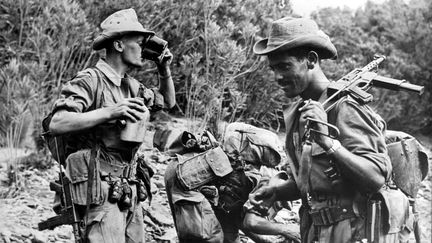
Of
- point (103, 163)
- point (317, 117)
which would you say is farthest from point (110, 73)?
point (317, 117)

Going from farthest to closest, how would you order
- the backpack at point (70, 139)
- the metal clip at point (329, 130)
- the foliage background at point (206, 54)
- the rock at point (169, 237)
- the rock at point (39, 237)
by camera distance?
the foliage background at point (206, 54), the rock at point (169, 237), the rock at point (39, 237), the backpack at point (70, 139), the metal clip at point (329, 130)

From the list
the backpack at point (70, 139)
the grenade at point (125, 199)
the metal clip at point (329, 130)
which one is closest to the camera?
the metal clip at point (329, 130)

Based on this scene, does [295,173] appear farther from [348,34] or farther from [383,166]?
[348,34]

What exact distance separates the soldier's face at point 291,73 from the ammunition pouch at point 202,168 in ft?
5.20

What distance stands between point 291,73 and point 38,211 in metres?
4.55

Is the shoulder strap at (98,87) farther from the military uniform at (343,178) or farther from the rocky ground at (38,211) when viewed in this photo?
the rocky ground at (38,211)

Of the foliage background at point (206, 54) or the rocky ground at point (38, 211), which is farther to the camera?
the foliage background at point (206, 54)

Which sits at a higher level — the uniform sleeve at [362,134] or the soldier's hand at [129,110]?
the soldier's hand at [129,110]

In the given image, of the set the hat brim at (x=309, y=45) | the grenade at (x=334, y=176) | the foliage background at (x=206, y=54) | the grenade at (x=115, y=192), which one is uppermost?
the hat brim at (x=309, y=45)

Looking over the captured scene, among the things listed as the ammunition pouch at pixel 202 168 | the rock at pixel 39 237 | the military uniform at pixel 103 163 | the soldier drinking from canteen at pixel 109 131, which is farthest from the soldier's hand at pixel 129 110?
the rock at pixel 39 237

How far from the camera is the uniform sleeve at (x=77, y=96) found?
20.7 ft

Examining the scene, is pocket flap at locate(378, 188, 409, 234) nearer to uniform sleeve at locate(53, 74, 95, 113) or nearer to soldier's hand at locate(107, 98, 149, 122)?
soldier's hand at locate(107, 98, 149, 122)

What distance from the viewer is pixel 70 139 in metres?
6.60

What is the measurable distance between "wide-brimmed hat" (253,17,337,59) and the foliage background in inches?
183
